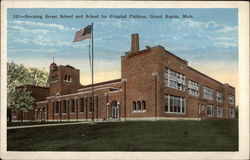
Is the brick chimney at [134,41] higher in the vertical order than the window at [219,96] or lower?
higher

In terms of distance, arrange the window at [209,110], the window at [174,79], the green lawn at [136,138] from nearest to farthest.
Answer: the green lawn at [136,138]
the window at [209,110]
the window at [174,79]

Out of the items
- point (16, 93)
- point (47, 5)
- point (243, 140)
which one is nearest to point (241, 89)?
point (243, 140)

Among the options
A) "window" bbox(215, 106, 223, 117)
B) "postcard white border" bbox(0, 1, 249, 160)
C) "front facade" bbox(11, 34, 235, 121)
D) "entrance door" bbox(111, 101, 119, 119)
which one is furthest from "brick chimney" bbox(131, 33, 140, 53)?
"window" bbox(215, 106, 223, 117)

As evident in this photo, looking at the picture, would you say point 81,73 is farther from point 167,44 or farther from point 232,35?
point 232,35

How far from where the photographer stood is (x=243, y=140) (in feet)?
38.6

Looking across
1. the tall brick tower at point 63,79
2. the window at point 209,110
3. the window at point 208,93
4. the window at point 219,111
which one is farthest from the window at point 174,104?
the tall brick tower at point 63,79

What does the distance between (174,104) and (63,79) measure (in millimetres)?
5904

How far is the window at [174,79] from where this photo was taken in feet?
51.5

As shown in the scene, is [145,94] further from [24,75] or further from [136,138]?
[24,75]

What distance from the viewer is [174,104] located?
15641mm

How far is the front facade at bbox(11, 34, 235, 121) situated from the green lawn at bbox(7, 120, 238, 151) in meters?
1.16

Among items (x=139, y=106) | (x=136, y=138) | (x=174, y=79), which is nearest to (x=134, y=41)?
(x=139, y=106)

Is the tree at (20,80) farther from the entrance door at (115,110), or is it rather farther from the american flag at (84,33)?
the entrance door at (115,110)

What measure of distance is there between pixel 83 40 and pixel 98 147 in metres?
3.71
